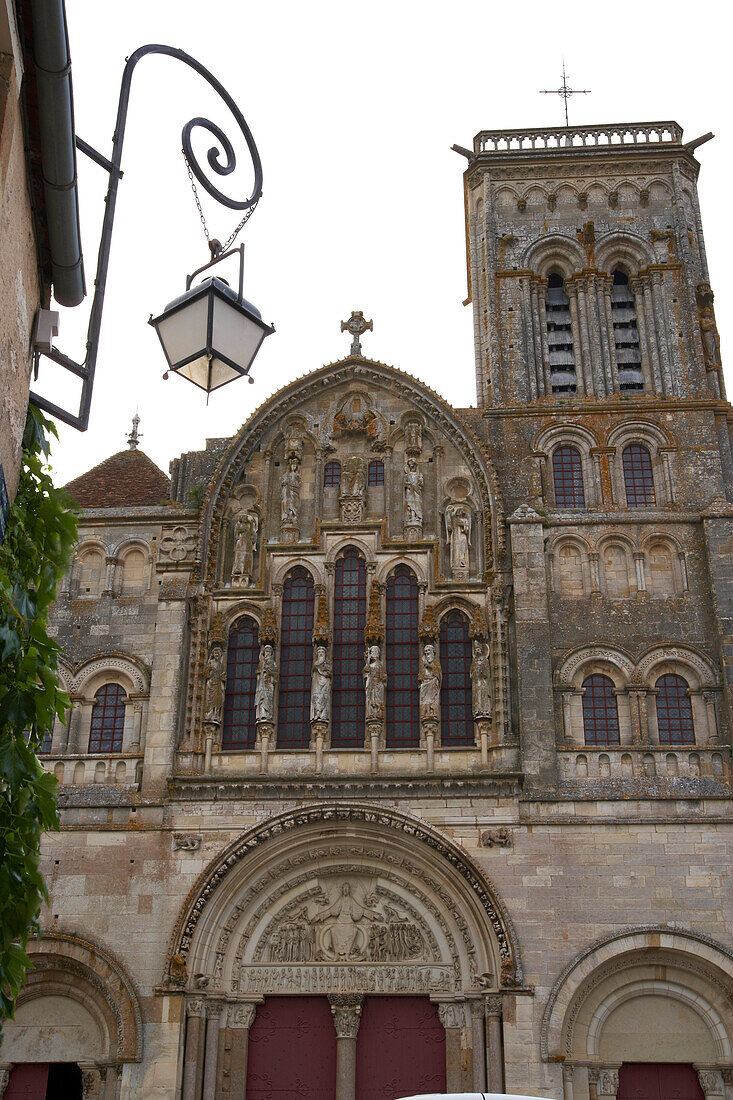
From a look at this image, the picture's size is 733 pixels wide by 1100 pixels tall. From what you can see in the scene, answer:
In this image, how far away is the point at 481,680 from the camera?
21.8 meters

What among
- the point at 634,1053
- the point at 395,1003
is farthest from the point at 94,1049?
the point at 634,1053

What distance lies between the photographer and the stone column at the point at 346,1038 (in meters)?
19.4

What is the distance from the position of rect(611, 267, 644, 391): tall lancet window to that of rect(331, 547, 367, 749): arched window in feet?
25.4

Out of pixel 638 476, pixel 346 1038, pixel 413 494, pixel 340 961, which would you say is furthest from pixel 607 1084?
pixel 638 476

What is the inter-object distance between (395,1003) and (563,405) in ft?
40.9

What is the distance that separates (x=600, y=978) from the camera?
19406 mm

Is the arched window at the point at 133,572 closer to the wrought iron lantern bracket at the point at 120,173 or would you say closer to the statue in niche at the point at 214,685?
the statue in niche at the point at 214,685

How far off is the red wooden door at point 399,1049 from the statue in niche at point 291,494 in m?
9.22

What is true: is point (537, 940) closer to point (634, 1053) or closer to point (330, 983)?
point (634, 1053)

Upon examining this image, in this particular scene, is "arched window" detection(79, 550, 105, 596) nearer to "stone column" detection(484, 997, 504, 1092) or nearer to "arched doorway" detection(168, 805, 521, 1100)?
"arched doorway" detection(168, 805, 521, 1100)

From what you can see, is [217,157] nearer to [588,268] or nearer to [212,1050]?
[212,1050]

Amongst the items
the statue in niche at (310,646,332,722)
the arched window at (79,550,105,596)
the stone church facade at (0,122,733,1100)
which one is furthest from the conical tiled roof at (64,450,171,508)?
the statue in niche at (310,646,332,722)

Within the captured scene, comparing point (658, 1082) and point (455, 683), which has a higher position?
point (455, 683)

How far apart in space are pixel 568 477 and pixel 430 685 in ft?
18.9
